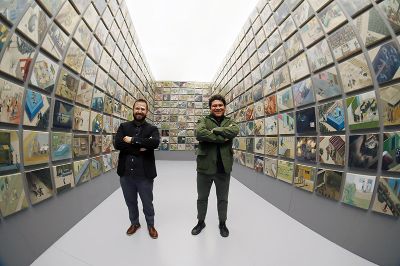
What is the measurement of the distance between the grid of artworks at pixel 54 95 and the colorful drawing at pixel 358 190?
9.81 ft

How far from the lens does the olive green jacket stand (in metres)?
2.06

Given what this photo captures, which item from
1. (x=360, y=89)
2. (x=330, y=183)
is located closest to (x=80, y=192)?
(x=330, y=183)

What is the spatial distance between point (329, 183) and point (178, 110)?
7.24 m

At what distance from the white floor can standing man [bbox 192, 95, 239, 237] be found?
0.82 feet

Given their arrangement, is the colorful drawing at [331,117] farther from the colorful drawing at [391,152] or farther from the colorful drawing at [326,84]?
the colorful drawing at [391,152]

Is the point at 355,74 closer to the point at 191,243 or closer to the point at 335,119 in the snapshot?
the point at 335,119

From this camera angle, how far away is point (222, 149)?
7.08ft

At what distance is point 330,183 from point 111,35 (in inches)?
155

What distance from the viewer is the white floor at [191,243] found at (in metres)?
1.70

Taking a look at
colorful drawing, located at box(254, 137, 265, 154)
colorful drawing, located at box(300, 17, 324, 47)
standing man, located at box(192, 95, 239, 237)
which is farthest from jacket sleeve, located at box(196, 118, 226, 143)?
colorful drawing, located at box(254, 137, 265, 154)

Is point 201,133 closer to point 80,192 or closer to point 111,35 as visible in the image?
point 80,192

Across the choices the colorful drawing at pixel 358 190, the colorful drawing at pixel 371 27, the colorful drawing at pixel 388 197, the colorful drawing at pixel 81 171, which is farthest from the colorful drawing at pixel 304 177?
the colorful drawing at pixel 81 171

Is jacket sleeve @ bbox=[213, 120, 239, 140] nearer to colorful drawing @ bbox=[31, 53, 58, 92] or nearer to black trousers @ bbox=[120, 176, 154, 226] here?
black trousers @ bbox=[120, 176, 154, 226]

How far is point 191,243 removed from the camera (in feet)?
6.52
